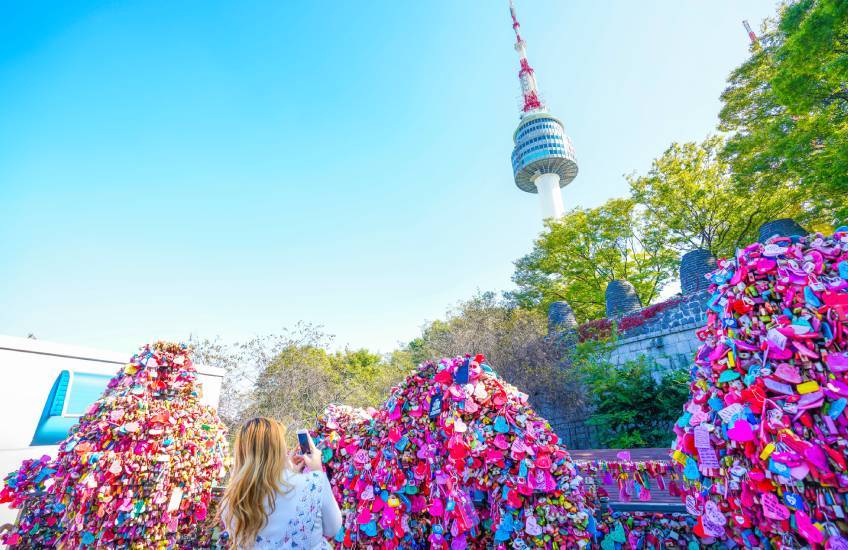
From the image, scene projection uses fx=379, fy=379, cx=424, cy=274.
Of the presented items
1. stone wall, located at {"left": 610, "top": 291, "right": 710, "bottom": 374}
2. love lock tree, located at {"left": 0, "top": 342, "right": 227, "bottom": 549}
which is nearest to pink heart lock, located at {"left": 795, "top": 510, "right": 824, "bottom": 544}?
love lock tree, located at {"left": 0, "top": 342, "right": 227, "bottom": 549}

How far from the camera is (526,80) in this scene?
51.9m

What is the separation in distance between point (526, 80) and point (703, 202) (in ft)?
139

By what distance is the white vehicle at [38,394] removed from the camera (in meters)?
6.08

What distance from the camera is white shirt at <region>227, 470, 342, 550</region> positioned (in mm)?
2123

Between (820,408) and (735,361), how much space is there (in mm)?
406

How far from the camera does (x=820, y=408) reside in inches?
77.7

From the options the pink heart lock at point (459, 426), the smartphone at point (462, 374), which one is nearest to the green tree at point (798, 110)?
the smartphone at point (462, 374)

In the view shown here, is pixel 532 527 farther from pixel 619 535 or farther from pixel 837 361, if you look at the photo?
pixel 837 361

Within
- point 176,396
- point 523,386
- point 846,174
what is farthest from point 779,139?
point 176,396

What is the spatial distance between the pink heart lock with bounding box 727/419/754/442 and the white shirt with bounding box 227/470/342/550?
230cm

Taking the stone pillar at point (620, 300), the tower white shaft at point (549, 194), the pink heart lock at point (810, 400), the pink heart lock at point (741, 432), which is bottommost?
the pink heart lock at point (741, 432)

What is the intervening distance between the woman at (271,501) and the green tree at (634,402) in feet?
32.4

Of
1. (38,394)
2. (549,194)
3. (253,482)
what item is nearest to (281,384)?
(38,394)

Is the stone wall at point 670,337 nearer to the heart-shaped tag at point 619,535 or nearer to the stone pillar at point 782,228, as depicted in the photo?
the stone pillar at point 782,228
